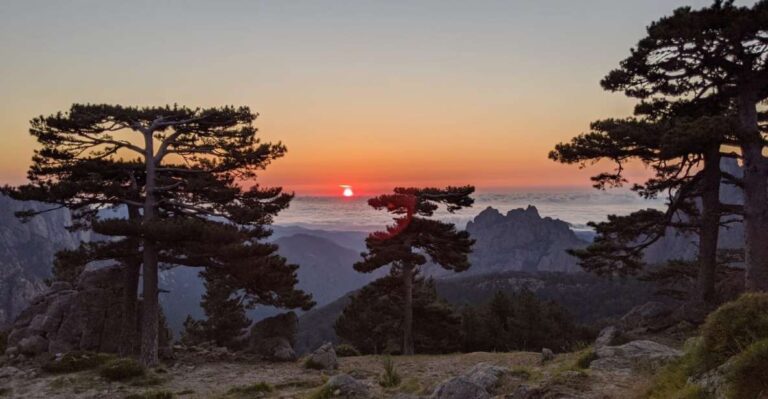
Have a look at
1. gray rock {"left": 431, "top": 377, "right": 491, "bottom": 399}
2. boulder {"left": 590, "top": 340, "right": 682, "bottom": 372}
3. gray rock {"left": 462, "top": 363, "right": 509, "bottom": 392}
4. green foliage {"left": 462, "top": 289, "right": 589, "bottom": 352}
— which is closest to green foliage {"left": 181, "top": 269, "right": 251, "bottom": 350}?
green foliage {"left": 462, "top": 289, "right": 589, "bottom": 352}

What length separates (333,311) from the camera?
464 ft

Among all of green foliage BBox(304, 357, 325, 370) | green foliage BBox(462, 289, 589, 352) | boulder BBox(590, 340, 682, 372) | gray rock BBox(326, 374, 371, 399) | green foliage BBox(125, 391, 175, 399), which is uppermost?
boulder BBox(590, 340, 682, 372)

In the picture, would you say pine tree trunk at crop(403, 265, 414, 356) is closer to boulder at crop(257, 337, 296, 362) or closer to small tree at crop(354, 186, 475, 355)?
small tree at crop(354, 186, 475, 355)

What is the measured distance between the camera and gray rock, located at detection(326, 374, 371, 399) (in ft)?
30.8

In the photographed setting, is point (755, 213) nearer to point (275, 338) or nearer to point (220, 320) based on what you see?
point (275, 338)

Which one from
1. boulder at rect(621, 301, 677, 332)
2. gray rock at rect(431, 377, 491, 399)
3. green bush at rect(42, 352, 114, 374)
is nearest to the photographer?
gray rock at rect(431, 377, 491, 399)

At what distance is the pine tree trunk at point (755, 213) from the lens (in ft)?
51.7

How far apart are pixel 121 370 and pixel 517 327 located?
141 feet

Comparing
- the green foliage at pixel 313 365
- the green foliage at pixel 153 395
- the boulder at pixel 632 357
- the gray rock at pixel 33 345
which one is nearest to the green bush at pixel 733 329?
the boulder at pixel 632 357

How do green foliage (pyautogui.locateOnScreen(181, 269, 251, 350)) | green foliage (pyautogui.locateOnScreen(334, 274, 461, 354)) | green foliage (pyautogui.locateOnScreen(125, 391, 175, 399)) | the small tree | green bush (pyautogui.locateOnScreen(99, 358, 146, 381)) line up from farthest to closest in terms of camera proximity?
green foliage (pyautogui.locateOnScreen(181, 269, 251, 350)) < green foliage (pyautogui.locateOnScreen(334, 274, 461, 354)) < the small tree < green bush (pyautogui.locateOnScreen(99, 358, 146, 381)) < green foliage (pyautogui.locateOnScreen(125, 391, 175, 399))

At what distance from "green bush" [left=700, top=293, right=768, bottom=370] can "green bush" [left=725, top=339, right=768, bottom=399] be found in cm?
50

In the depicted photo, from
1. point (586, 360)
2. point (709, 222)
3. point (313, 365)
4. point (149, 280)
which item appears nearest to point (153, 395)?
point (313, 365)

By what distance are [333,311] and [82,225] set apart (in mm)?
125255

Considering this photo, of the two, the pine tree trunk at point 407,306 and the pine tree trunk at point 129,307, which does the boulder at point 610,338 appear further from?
the pine tree trunk at point 129,307
